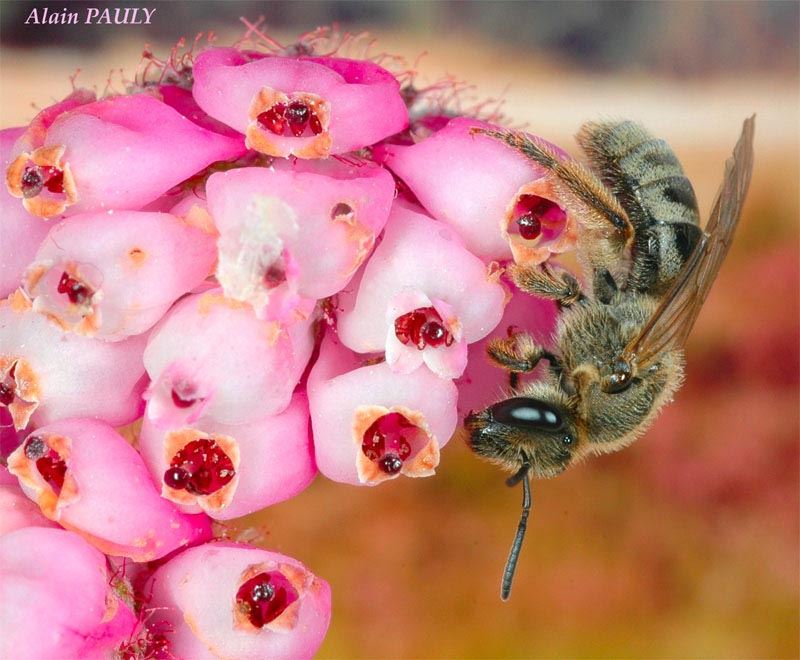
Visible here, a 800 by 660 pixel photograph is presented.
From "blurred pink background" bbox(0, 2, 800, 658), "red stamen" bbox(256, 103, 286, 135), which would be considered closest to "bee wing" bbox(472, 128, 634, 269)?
"red stamen" bbox(256, 103, 286, 135)

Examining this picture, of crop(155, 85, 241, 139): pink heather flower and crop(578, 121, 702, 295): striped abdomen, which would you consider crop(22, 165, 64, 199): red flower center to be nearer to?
crop(155, 85, 241, 139): pink heather flower

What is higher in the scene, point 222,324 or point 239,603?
point 222,324

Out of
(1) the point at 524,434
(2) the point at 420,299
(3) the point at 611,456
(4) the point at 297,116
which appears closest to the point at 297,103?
(4) the point at 297,116

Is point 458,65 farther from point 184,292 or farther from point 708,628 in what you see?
point 184,292

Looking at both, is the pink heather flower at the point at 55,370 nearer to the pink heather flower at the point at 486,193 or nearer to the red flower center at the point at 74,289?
the red flower center at the point at 74,289

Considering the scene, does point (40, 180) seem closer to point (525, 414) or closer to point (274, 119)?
point (274, 119)

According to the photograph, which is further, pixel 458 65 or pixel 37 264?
pixel 458 65

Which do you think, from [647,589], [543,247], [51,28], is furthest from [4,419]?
[647,589]
